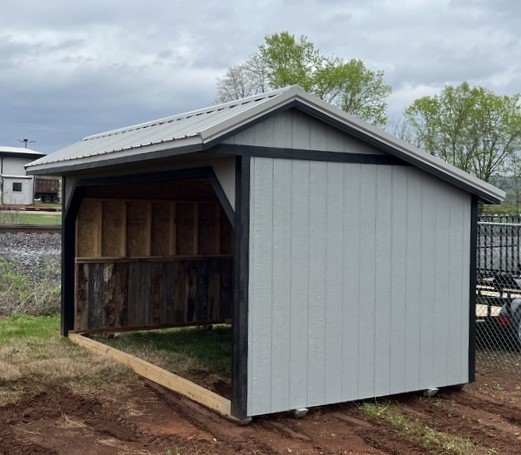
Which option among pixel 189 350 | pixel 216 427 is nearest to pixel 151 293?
pixel 189 350

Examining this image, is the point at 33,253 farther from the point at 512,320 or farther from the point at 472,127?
the point at 472,127

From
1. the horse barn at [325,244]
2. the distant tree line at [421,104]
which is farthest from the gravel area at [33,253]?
the distant tree line at [421,104]

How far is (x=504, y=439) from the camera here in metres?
5.70

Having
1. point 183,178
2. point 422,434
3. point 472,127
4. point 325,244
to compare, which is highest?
point 472,127

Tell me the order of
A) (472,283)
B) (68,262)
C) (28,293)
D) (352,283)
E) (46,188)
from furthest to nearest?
(46,188), (28,293), (68,262), (472,283), (352,283)

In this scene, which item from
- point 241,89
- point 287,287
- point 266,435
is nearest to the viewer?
point 266,435

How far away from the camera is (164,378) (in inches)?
285

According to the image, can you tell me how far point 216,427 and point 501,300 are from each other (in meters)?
4.77

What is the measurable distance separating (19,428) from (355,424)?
2696 mm

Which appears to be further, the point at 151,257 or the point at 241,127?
the point at 151,257

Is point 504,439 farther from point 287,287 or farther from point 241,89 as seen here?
point 241,89

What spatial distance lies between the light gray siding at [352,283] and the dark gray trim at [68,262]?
13.9ft

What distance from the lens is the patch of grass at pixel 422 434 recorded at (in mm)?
5383

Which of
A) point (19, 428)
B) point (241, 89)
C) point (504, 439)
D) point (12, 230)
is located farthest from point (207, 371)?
point (241, 89)
